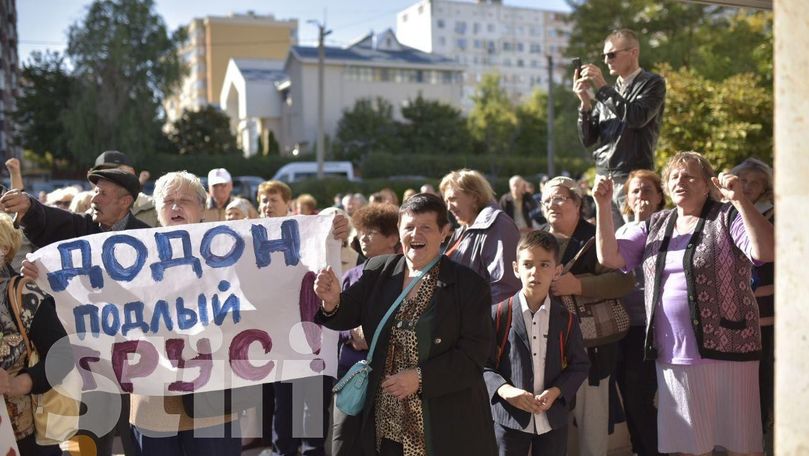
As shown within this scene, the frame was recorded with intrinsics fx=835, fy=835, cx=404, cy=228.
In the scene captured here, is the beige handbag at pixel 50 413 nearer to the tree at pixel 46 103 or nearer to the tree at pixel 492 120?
the tree at pixel 46 103

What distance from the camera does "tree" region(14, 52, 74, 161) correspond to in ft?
144

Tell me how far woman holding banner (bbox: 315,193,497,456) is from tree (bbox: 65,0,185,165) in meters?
41.2

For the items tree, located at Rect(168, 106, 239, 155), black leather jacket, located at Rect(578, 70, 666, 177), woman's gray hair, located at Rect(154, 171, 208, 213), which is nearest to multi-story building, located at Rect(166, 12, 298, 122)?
A: tree, located at Rect(168, 106, 239, 155)

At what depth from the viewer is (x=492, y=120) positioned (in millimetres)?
51562

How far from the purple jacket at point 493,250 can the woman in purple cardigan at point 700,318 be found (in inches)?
26.3

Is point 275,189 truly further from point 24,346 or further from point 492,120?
point 492,120

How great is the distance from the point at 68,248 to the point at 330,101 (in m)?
52.8

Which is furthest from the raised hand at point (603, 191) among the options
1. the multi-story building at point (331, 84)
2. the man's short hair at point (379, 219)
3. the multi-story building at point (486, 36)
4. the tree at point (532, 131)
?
the multi-story building at point (486, 36)

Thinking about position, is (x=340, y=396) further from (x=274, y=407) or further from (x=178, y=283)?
(x=274, y=407)

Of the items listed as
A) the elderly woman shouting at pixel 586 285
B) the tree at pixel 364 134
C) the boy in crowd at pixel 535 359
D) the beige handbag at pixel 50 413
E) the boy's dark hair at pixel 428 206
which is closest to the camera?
the boy's dark hair at pixel 428 206

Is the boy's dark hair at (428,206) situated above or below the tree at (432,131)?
below

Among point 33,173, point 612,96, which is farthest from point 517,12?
point 612,96

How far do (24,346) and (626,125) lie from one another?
426cm

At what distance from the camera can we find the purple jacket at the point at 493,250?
497 cm
